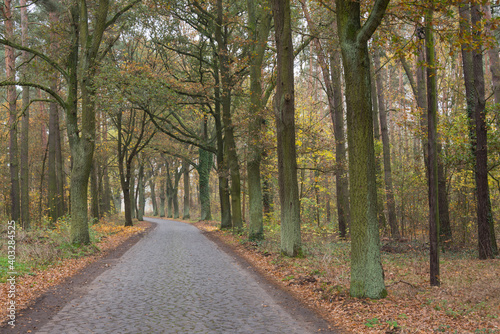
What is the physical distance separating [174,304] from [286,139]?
654cm

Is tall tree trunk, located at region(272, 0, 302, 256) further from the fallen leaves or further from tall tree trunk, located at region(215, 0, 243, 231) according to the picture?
Answer: tall tree trunk, located at region(215, 0, 243, 231)

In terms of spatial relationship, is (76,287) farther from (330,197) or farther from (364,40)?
(330,197)

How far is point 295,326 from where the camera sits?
18.0ft

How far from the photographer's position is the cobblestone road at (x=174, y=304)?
5379 millimetres

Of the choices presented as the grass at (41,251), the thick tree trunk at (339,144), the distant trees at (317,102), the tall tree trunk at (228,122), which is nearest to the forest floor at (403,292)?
the distant trees at (317,102)

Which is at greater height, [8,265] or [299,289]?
[8,265]

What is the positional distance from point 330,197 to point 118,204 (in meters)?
43.2

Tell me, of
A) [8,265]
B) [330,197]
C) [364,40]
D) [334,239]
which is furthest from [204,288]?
[330,197]

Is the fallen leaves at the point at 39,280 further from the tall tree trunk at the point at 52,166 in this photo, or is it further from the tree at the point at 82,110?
the tall tree trunk at the point at 52,166

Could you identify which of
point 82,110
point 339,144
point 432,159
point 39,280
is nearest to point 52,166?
point 82,110

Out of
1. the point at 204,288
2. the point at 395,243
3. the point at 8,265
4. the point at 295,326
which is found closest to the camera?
the point at 295,326

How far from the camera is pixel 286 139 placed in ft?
37.8

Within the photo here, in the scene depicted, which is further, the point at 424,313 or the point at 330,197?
the point at 330,197

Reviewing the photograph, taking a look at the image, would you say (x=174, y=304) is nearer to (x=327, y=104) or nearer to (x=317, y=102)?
(x=327, y=104)
